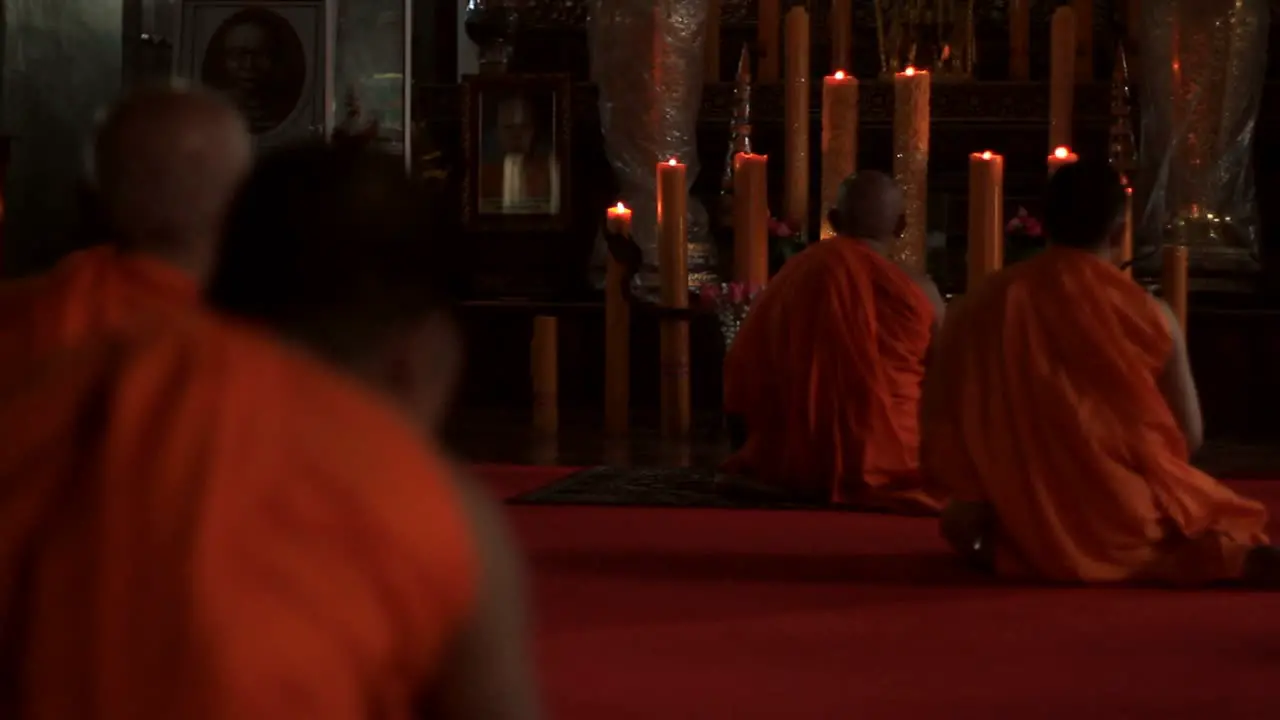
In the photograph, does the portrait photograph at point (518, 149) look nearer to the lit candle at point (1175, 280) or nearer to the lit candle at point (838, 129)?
the lit candle at point (838, 129)

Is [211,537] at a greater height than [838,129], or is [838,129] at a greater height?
[838,129]

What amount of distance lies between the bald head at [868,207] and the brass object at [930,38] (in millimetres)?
3158

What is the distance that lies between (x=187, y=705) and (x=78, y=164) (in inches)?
298

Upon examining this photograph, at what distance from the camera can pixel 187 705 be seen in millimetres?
1014

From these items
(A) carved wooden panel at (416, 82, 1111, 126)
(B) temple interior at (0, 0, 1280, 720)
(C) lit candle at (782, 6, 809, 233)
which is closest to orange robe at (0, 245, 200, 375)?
(B) temple interior at (0, 0, 1280, 720)

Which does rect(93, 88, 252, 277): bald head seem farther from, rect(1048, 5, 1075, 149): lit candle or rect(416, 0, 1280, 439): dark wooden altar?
rect(416, 0, 1280, 439): dark wooden altar

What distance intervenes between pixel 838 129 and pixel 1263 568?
2582 mm

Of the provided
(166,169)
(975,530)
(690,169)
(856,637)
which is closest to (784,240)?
(690,169)

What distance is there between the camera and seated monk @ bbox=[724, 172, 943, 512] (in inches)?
219

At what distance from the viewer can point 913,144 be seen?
20.5ft

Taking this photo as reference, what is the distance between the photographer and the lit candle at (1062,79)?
6383mm

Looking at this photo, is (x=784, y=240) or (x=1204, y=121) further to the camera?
(x=1204, y=121)

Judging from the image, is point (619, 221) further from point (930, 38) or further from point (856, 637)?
point (856, 637)

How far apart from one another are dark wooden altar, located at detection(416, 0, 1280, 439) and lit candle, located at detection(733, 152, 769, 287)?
159 cm
